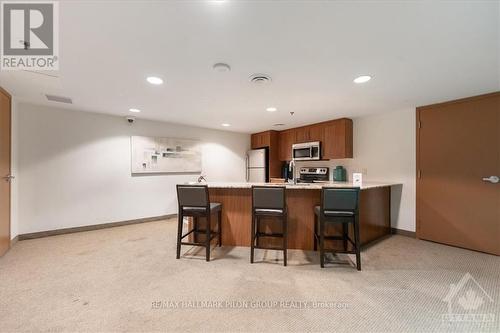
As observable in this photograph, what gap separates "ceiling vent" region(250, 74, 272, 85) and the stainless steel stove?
2.93 meters

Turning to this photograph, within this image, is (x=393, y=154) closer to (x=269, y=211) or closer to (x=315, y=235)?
(x=315, y=235)

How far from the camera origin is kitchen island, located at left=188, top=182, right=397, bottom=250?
294 centimetres

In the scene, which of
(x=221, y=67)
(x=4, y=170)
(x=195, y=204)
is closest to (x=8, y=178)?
(x=4, y=170)

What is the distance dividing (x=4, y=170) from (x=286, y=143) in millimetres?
5097

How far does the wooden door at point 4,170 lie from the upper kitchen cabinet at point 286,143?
16.5ft

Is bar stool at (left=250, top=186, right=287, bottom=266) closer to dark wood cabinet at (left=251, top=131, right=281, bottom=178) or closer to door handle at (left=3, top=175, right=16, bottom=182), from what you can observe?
dark wood cabinet at (left=251, top=131, right=281, bottom=178)

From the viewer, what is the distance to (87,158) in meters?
3.91

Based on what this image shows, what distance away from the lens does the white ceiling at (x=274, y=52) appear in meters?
1.38

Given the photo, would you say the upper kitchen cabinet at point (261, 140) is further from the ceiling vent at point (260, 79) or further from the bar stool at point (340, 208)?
the bar stool at point (340, 208)

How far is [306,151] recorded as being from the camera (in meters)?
4.88

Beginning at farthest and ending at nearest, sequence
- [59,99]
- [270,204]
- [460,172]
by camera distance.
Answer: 1. [59,99]
2. [460,172]
3. [270,204]

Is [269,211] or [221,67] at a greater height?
[221,67]

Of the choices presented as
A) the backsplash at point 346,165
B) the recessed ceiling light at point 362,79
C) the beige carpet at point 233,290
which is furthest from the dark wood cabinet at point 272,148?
the recessed ceiling light at point 362,79

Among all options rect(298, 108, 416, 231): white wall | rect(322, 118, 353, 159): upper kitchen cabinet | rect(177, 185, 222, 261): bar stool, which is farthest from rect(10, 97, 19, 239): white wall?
rect(298, 108, 416, 231): white wall
